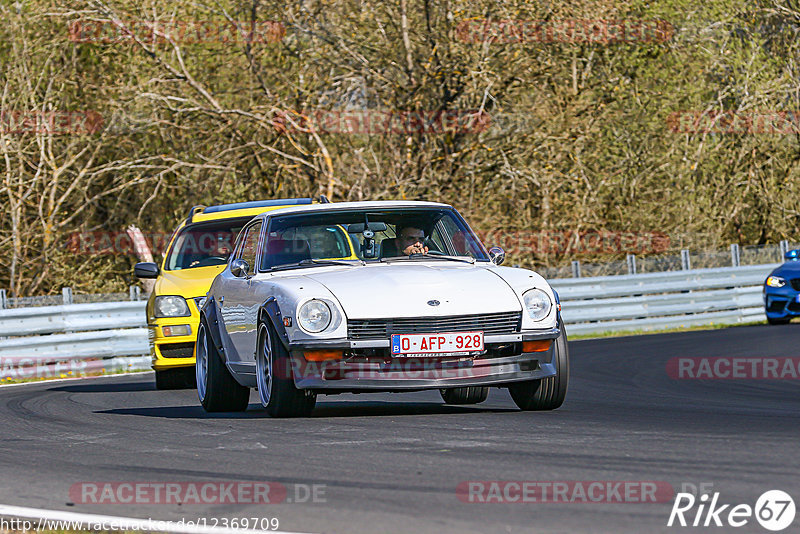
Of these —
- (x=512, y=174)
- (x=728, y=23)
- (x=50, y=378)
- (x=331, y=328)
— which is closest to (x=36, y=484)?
(x=331, y=328)

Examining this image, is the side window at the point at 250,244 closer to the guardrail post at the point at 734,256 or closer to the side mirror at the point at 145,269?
the side mirror at the point at 145,269

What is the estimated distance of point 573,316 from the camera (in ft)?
78.6

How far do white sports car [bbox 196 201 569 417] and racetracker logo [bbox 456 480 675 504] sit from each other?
2.72 meters

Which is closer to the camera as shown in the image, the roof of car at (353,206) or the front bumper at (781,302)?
the roof of car at (353,206)

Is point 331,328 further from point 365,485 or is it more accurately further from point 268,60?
point 268,60

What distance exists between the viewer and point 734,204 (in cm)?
3406

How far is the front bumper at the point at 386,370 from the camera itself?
29.8ft

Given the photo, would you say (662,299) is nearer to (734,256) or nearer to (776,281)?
(734,256)

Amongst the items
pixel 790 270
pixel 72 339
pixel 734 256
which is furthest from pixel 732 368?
pixel 734 256

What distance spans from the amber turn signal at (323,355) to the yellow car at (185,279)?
5282mm

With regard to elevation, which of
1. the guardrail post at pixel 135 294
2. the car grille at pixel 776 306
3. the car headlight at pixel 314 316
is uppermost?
the car headlight at pixel 314 316

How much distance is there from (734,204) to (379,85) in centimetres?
1196

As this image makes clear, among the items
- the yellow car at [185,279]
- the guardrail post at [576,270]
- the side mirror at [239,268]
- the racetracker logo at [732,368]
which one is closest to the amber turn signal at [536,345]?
the side mirror at [239,268]

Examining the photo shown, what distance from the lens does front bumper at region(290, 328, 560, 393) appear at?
357 inches
